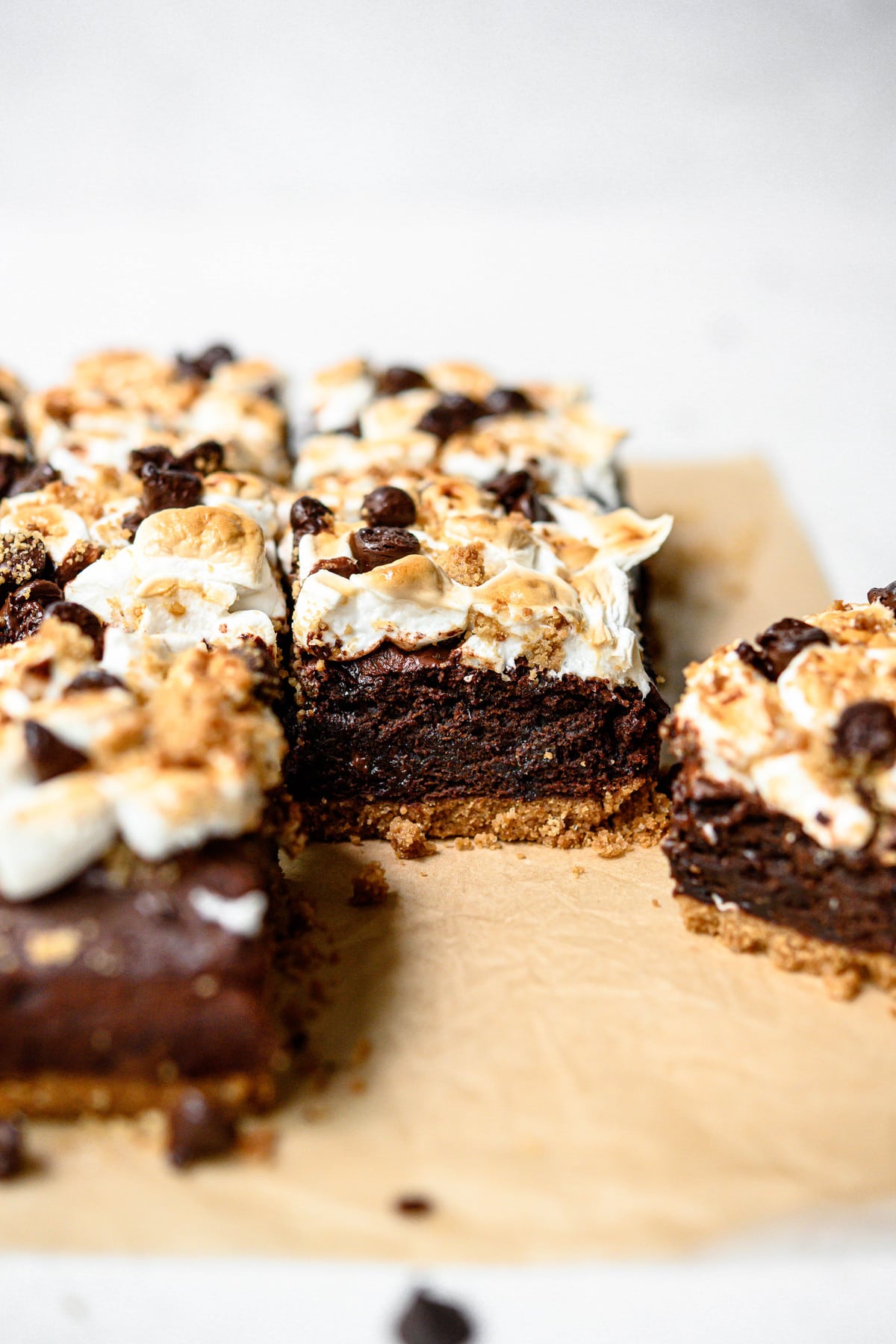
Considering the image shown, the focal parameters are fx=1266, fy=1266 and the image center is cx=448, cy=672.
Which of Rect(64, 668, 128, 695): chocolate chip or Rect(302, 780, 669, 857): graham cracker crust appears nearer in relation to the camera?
Rect(64, 668, 128, 695): chocolate chip

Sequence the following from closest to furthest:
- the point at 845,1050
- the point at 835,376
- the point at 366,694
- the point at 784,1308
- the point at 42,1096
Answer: the point at 784,1308 → the point at 42,1096 → the point at 845,1050 → the point at 366,694 → the point at 835,376

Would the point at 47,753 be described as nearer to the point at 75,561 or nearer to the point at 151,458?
the point at 75,561

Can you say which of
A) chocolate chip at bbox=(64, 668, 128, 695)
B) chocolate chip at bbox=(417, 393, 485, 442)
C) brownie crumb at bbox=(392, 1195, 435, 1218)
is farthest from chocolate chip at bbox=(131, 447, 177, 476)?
brownie crumb at bbox=(392, 1195, 435, 1218)

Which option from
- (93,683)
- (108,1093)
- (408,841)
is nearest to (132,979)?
(108,1093)

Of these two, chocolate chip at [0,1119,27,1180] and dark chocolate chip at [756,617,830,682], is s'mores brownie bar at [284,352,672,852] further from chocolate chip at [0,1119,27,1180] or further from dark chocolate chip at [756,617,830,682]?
chocolate chip at [0,1119,27,1180]

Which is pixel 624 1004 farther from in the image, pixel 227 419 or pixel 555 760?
pixel 227 419

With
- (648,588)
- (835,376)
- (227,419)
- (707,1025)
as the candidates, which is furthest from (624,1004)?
(835,376)
